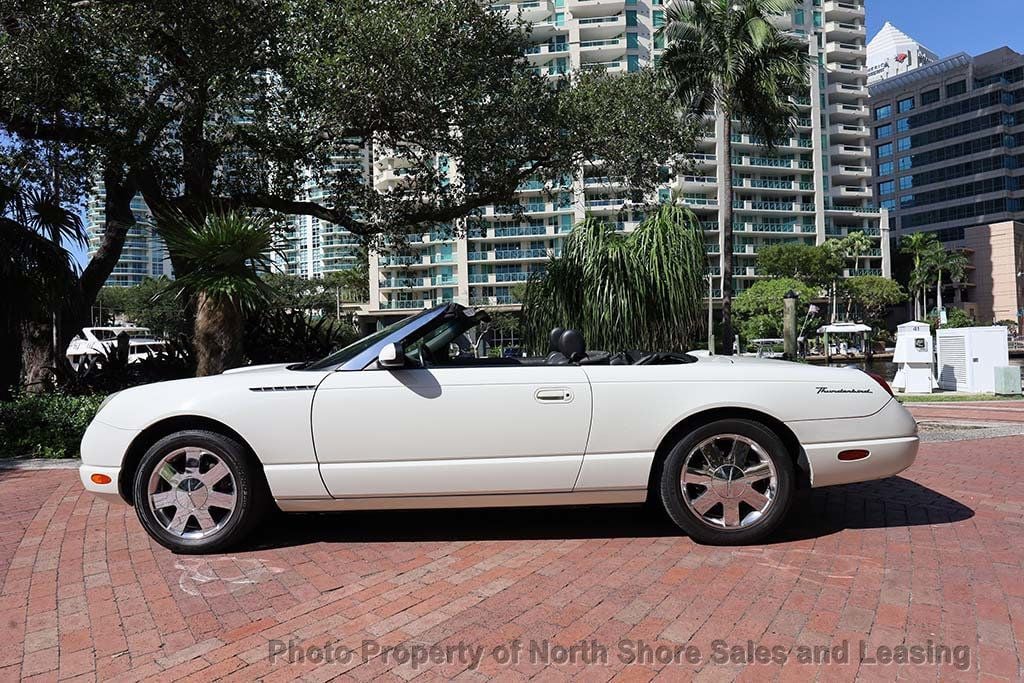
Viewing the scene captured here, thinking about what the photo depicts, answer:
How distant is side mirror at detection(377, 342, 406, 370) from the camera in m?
3.58

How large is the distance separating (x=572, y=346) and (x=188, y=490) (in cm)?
230

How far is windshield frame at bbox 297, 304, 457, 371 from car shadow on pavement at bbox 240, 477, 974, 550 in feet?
3.40

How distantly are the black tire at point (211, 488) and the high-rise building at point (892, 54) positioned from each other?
133895mm

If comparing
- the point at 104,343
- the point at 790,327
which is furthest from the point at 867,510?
the point at 104,343

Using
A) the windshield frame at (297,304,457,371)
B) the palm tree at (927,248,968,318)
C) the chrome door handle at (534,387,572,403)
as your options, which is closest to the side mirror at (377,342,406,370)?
the windshield frame at (297,304,457,371)

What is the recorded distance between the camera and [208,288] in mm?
7242

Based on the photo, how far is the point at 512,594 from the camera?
3078mm

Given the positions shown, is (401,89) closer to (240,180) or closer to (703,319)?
(240,180)

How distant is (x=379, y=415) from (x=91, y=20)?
8511mm

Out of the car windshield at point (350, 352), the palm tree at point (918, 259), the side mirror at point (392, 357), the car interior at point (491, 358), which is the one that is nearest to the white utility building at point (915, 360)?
the car interior at point (491, 358)

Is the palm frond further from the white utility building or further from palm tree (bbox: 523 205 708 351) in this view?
the white utility building

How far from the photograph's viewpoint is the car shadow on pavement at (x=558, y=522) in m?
3.93

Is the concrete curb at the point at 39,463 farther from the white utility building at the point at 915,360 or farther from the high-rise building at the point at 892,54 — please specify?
the high-rise building at the point at 892,54

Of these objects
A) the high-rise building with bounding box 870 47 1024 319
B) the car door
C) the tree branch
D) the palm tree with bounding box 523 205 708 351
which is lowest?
the car door
